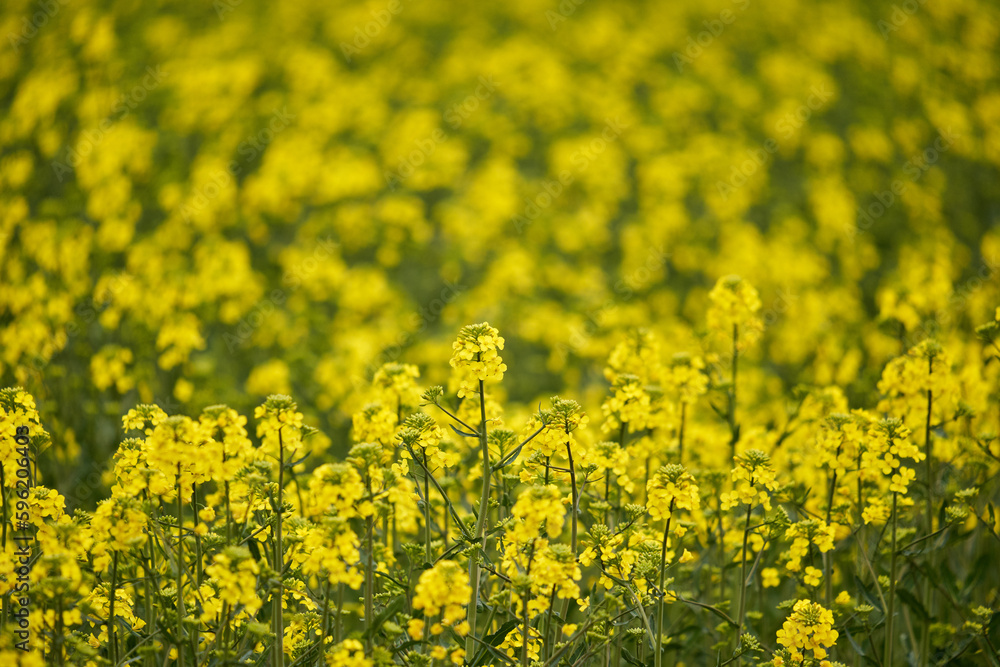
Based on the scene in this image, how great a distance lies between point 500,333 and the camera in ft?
27.7

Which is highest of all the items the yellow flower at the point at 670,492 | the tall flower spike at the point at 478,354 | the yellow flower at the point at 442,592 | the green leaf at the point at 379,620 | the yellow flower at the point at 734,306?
the yellow flower at the point at 734,306

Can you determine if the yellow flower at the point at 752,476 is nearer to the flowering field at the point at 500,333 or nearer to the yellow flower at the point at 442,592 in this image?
the flowering field at the point at 500,333

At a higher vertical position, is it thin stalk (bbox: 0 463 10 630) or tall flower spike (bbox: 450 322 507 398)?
tall flower spike (bbox: 450 322 507 398)

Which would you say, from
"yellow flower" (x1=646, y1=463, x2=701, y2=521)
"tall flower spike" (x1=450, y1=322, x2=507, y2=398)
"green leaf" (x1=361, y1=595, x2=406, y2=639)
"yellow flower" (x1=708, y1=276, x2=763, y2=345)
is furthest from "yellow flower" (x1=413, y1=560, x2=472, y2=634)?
"yellow flower" (x1=708, y1=276, x2=763, y2=345)

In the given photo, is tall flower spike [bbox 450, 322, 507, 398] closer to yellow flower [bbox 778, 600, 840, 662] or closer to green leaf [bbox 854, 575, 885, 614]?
yellow flower [bbox 778, 600, 840, 662]

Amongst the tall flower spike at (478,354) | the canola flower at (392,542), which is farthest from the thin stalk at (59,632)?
the tall flower spike at (478,354)

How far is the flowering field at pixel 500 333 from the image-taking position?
2.72m

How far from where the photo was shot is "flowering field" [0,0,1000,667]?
2.72 m

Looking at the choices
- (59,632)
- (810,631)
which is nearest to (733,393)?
(810,631)

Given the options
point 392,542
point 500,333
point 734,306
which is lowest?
point 392,542

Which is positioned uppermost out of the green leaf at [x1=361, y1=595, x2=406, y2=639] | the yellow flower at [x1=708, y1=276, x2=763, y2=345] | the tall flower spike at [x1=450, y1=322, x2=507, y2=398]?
the yellow flower at [x1=708, y1=276, x2=763, y2=345]

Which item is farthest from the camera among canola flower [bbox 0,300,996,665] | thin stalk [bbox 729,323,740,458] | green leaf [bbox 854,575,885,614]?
thin stalk [bbox 729,323,740,458]

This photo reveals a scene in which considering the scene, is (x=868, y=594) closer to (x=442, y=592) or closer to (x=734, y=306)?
(x=734, y=306)

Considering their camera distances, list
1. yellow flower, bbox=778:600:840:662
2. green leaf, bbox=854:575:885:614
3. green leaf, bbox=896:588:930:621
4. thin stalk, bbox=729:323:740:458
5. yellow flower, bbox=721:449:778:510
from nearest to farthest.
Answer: yellow flower, bbox=778:600:840:662 < yellow flower, bbox=721:449:778:510 < green leaf, bbox=854:575:885:614 < green leaf, bbox=896:588:930:621 < thin stalk, bbox=729:323:740:458
